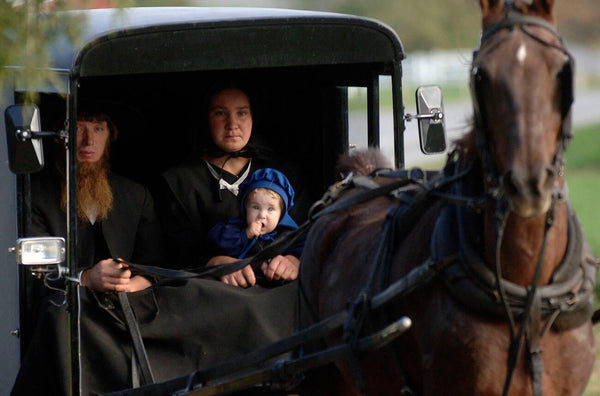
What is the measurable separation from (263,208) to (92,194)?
2.89 ft

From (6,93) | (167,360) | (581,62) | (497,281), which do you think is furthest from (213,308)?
(581,62)

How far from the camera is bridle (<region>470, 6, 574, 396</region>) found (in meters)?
2.85

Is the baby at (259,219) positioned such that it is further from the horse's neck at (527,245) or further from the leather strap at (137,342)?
A: the horse's neck at (527,245)

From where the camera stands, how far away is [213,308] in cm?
463

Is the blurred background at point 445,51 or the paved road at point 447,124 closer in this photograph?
the blurred background at point 445,51

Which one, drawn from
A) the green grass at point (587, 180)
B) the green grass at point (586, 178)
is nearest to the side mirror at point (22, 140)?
the green grass at point (587, 180)

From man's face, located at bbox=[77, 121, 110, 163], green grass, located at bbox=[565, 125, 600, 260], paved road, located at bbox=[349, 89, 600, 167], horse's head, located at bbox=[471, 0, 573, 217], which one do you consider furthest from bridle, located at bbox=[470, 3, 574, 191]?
green grass, located at bbox=[565, 125, 600, 260]

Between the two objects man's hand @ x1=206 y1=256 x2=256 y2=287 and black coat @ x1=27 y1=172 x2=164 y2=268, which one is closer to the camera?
man's hand @ x1=206 y1=256 x2=256 y2=287

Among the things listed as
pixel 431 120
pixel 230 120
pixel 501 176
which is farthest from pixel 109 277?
pixel 501 176

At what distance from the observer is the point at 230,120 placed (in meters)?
5.32

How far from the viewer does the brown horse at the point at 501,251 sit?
2.81 m

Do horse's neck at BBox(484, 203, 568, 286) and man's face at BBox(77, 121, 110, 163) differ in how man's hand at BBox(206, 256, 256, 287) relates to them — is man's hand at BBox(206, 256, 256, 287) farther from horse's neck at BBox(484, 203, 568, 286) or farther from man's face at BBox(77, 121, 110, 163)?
A: horse's neck at BBox(484, 203, 568, 286)

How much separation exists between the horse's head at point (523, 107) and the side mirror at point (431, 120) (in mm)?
2205

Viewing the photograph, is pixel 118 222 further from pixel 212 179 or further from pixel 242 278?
pixel 242 278
